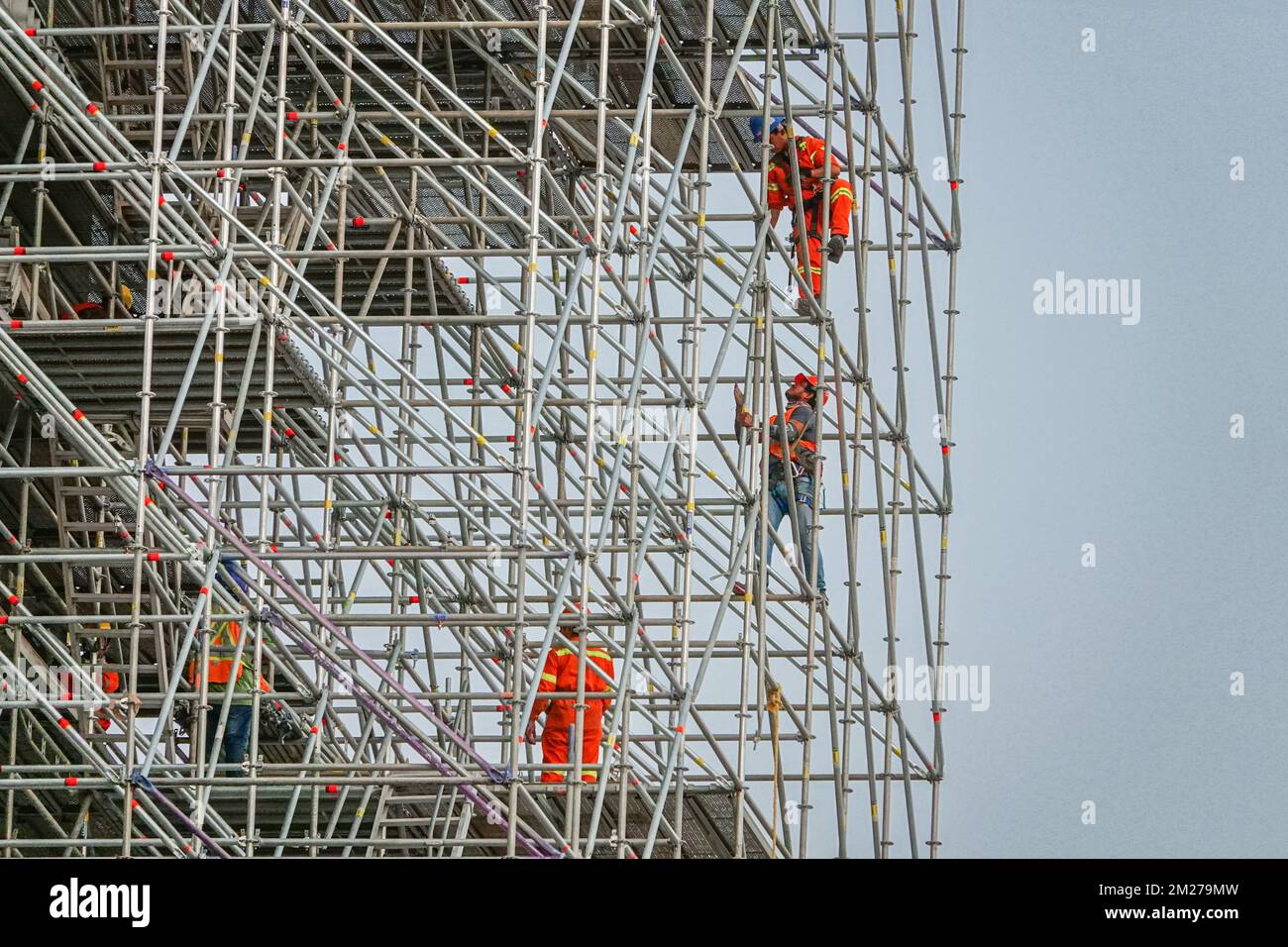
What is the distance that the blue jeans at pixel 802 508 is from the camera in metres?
24.3

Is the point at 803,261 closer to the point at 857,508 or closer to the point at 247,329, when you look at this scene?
the point at 857,508

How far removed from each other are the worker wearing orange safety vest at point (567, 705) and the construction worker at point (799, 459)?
2.77 metres

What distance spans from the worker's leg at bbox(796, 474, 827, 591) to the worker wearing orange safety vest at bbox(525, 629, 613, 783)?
288cm

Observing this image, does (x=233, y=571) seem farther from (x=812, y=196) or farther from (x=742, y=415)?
(x=812, y=196)

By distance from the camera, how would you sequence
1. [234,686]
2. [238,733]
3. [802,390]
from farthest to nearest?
[802,390] → [238,733] → [234,686]

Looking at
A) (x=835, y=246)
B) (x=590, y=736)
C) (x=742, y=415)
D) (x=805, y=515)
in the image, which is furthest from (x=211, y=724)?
(x=835, y=246)

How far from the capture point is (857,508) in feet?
80.0

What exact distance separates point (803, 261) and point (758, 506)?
2.23 meters

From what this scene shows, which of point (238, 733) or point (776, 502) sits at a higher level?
point (776, 502)

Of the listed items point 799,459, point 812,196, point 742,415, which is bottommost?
point 799,459

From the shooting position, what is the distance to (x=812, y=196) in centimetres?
2498

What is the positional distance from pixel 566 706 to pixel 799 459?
12.3 feet
